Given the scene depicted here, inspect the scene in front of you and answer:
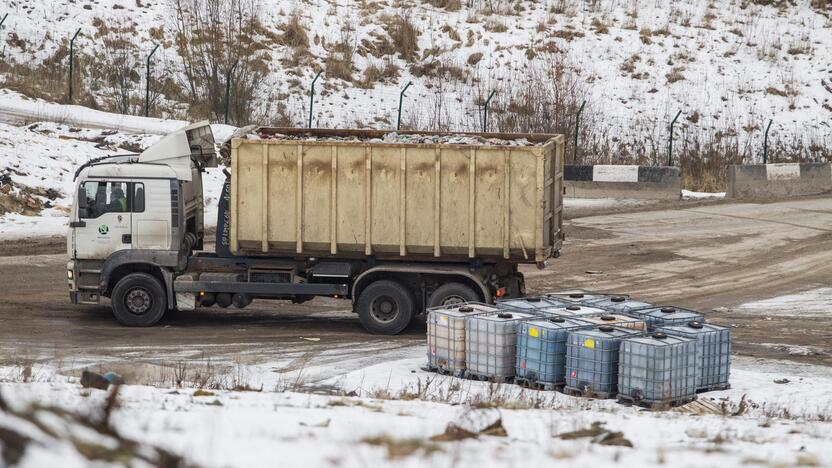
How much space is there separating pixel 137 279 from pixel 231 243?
1686 millimetres

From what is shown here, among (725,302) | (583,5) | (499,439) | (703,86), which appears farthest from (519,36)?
(499,439)

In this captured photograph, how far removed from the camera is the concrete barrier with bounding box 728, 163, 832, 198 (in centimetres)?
3045

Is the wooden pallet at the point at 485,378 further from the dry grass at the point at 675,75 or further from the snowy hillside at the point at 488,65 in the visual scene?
the dry grass at the point at 675,75

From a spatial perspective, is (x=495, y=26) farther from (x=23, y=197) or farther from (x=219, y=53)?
(x=23, y=197)

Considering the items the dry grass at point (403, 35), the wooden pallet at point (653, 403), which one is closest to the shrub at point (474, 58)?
the dry grass at point (403, 35)

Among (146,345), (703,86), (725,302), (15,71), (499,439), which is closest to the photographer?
(499,439)

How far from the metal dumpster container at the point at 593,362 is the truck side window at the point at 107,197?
7280mm

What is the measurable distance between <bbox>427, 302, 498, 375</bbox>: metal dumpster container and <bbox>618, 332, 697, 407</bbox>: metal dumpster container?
2.21 meters

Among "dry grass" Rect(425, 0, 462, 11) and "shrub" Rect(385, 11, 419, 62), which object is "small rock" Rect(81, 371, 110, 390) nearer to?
"shrub" Rect(385, 11, 419, 62)

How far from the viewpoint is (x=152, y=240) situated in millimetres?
16609

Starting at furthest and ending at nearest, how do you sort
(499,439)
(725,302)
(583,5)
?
(583,5)
(725,302)
(499,439)

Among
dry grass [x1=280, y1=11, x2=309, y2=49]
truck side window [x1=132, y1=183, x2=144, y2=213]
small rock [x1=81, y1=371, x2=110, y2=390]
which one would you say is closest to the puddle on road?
truck side window [x1=132, y1=183, x2=144, y2=213]

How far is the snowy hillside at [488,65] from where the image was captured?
120 feet

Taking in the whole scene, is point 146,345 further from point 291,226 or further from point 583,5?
point 583,5
